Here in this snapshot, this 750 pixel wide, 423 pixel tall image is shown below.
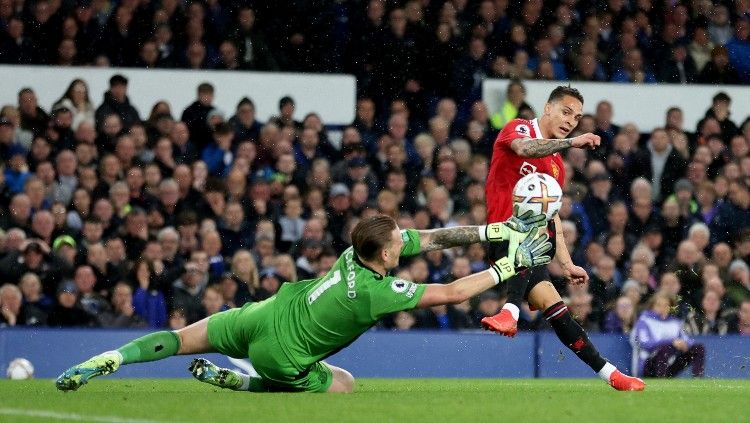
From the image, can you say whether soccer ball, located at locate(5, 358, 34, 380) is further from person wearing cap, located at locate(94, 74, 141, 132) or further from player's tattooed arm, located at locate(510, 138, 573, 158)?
player's tattooed arm, located at locate(510, 138, 573, 158)

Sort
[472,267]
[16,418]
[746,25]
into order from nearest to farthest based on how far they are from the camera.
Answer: [16,418], [472,267], [746,25]

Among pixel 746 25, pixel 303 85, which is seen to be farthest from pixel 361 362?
pixel 746 25

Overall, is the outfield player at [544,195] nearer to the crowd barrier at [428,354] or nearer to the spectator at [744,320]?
the crowd barrier at [428,354]

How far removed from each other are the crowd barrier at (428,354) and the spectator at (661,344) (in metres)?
0.23

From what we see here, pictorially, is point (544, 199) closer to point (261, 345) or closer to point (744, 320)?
point (261, 345)

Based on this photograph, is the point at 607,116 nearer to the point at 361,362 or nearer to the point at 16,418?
the point at 361,362

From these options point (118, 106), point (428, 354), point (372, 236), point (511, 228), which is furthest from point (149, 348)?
point (118, 106)

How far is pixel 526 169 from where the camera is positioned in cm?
1003

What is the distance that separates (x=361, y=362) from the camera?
1452 centimetres

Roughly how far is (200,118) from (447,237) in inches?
290

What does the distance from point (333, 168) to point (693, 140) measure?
184 inches

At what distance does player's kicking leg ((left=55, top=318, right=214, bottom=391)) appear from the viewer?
9078 millimetres

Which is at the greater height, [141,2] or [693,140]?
[141,2]

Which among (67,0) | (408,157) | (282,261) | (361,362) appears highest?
(67,0)
